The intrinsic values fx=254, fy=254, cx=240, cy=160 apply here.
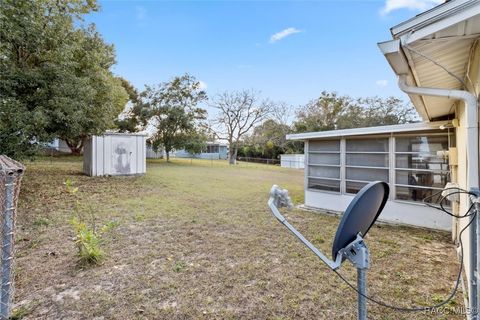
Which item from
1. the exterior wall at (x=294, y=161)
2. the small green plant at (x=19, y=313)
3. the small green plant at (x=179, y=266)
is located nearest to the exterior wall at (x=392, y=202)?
the small green plant at (x=179, y=266)

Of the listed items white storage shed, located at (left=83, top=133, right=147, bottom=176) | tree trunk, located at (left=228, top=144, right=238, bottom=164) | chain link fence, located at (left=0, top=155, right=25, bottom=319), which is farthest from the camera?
tree trunk, located at (left=228, top=144, right=238, bottom=164)

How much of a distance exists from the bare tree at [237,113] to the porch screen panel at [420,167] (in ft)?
62.3

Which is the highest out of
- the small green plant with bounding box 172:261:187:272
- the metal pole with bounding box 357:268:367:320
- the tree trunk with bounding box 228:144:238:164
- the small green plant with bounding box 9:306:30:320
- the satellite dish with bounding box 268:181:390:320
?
the tree trunk with bounding box 228:144:238:164

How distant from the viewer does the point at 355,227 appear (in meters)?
1.21

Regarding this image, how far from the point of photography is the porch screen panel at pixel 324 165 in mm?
6262

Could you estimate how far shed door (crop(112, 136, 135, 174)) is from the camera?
10.5 metres

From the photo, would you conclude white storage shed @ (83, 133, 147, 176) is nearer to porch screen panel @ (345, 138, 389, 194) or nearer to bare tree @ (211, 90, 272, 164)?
porch screen panel @ (345, 138, 389, 194)

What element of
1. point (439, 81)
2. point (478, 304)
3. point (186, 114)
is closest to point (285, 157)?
point (186, 114)

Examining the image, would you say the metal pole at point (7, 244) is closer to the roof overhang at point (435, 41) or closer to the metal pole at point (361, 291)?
the metal pole at point (361, 291)

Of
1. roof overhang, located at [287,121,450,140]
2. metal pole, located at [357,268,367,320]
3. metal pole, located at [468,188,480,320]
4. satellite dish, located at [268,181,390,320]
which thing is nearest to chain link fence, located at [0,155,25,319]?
satellite dish, located at [268,181,390,320]

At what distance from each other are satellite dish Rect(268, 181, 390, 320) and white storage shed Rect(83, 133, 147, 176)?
1044 cm

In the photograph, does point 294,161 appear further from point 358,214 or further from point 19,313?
point 358,214

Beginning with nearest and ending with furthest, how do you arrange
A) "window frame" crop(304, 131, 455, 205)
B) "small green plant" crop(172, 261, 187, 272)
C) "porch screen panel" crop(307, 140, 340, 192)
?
"small green plant" crop(172, 261, 187, 272)
"window frame" crop(304, 131, 455, 205)
"porch screen panel" crop(307, 140, 340, 192)

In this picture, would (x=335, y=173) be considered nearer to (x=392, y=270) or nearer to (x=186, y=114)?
(x=392, y=270)
